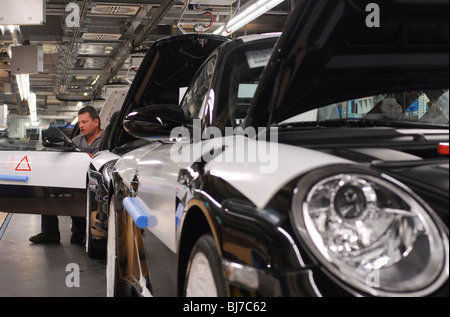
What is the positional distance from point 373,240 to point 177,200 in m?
0.90

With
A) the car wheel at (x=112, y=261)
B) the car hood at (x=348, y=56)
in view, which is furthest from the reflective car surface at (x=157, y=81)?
the car hood at (x=348, y=56)

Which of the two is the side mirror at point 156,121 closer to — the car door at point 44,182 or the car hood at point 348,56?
the car hood at point 348,56

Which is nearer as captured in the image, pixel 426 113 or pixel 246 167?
pixel 246 167

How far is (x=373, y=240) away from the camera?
1.57 m

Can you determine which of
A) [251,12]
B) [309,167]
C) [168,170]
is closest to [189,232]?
[168,170]

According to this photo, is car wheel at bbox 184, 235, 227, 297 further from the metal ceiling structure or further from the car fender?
the metal ceiling structure

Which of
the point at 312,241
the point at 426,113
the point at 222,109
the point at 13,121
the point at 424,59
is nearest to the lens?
the point at 312,241

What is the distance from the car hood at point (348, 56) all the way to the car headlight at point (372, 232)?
2.07ft

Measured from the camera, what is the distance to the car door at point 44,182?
221 inches

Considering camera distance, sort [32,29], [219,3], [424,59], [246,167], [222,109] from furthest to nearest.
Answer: [32,29] < [219,3] < [222,109] < [424,59] < [246,167]

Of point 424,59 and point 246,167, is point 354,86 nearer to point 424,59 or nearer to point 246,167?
point 424,59

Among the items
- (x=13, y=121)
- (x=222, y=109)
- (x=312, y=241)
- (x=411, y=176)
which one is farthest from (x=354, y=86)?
(x=13, y=121)

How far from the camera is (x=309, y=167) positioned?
1.70m

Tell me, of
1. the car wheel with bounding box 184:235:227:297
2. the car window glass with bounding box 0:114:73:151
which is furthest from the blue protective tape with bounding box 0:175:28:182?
the car wheel with bounding box 184:235:227:297
